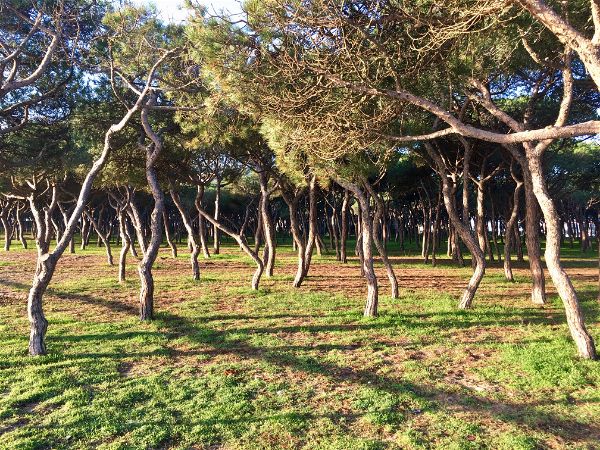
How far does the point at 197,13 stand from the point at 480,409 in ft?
23.8

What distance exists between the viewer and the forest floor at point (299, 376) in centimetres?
454

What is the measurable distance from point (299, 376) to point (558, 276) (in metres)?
Result: 4.15

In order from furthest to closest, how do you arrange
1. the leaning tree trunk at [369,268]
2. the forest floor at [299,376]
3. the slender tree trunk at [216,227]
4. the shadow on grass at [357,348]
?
the slender tree trunk at [216,227]
the leaning tree trunk at [369,268]
the shadow on grass at [357,348]
the forest floor at [299,376]

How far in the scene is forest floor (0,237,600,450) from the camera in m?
4.54

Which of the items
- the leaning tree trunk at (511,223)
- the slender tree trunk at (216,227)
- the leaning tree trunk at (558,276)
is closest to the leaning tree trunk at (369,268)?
the leaning tree trunk at (558,276)

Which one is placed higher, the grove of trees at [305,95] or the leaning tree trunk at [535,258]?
the grove of trees at [305,95]

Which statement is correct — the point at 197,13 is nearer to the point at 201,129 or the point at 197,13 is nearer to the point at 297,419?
the point at 201,129

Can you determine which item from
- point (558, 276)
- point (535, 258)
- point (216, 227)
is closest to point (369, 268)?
point (558, 276)

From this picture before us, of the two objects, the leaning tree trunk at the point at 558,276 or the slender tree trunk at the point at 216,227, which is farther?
the slender tree trunk at the point at 216,227

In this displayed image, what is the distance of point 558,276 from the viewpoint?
269 inches

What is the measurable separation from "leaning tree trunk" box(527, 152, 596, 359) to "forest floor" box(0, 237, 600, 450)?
0.29 meters

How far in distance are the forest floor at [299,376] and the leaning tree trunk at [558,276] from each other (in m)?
0.29

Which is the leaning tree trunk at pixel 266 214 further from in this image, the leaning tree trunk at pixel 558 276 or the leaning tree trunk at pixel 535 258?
the leaning tree trunk at pixel 558 276

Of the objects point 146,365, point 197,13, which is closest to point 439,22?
point 197,13
